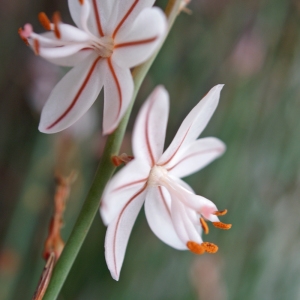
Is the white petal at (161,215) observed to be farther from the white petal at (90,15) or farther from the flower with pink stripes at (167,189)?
the white petal at (90,15)

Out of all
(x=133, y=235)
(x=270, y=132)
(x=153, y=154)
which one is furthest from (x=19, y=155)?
(x=153, y=154)

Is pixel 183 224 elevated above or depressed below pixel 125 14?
below

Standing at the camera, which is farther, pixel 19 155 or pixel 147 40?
pixel 19 155

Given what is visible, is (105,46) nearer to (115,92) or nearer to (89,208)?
(115,92)

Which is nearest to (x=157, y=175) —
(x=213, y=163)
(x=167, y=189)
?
(x=167, y=189)

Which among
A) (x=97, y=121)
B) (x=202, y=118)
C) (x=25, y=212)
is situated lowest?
(x=25, y=212)

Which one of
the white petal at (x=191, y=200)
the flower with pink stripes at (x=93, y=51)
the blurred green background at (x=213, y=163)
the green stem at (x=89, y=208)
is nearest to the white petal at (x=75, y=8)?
the flower with pink stripes at (x=93, y=51)

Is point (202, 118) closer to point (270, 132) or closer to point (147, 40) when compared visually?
point (147, 40)
